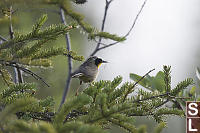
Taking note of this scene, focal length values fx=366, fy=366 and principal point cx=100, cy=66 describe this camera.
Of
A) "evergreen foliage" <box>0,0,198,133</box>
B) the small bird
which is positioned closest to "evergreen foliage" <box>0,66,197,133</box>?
"evergreen foliage" <box>0,0,198,133</box>

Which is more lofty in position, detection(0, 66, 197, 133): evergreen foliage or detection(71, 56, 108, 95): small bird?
detection(71, 56, 108, 95): small bird

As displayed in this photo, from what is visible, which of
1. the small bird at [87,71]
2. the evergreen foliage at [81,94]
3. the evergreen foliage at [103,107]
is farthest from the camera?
the small bird at [87,71]

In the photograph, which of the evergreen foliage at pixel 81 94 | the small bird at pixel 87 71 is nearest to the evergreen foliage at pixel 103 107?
the evergreen foliage at pixel 81 94

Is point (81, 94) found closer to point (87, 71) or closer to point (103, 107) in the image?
point (103, 107)

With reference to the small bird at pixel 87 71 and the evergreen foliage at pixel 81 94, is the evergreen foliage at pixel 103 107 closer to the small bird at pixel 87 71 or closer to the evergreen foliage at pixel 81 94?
the evergreen foliage at pixel 81 94

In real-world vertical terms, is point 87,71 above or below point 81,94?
above

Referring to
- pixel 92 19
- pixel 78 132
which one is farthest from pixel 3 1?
pixel 92 19

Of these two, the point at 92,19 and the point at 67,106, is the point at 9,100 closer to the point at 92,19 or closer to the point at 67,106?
the point at 67,106

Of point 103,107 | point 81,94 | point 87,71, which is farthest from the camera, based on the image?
point 87,71

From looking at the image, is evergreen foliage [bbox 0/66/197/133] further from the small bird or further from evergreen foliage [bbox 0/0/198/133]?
the small bird

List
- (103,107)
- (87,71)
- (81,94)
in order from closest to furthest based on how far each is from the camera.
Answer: (103,107)
(81,94)
(87,71)

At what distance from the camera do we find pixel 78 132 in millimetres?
1609

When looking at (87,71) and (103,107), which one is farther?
(87,71)

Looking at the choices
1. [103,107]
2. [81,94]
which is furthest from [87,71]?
[103,107]
